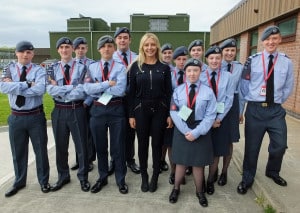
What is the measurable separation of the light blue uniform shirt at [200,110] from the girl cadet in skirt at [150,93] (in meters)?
0.24

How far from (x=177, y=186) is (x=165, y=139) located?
66cm

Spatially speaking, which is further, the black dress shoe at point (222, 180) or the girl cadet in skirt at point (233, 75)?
the black dress shoe at point (222, 180)

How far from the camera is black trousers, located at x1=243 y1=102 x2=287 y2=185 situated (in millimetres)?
3490

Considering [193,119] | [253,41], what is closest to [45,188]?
[193,119]

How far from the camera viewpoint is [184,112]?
10.6 feet

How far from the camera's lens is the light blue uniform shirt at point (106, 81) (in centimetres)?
340

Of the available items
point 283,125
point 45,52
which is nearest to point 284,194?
point 283,125

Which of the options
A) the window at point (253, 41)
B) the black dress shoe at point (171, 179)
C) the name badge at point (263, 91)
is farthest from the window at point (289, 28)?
the black dress shoe at point (171, 179)

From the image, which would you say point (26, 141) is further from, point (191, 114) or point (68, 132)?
point (191, 114)

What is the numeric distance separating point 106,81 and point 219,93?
145 centimetres

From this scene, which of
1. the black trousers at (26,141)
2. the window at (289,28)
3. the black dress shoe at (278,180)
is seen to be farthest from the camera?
the window at (289,28)

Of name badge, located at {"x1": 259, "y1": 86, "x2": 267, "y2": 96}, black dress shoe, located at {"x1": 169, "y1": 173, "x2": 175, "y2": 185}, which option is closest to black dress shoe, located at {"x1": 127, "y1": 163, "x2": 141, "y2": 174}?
black dress shoe, located at {"x1": 169, "y1": 173, "x2": 175, "y2": 185}

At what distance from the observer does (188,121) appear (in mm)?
3260

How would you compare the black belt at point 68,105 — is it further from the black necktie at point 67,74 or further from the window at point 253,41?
the window at point 253,41
